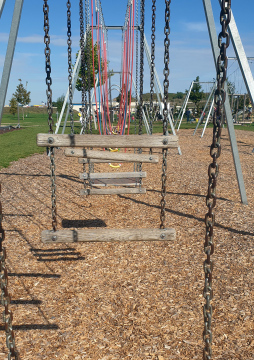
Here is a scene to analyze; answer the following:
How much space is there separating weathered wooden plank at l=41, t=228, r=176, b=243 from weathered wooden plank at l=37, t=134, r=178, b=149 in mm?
722

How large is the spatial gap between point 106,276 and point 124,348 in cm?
105

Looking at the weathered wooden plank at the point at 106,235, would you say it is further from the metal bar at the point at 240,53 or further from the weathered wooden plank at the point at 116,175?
the metal bar at the point at 240,53

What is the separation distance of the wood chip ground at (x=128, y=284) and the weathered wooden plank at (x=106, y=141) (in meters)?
1.37

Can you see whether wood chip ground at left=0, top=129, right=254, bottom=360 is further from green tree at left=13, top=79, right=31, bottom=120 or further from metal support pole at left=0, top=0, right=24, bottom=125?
green tree at left=13, top=79, right=31, bottom=120

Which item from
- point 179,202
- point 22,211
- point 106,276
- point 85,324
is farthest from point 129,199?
point 85,324

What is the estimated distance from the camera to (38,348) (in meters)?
2.41

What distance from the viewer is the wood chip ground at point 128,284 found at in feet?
8.05

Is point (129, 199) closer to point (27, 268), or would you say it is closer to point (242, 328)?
point (27, 268)

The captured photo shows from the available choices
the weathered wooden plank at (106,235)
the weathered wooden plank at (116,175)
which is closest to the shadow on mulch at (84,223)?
the weathered wooden plank at (116,175)

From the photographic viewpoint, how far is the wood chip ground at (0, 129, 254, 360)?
2.46m

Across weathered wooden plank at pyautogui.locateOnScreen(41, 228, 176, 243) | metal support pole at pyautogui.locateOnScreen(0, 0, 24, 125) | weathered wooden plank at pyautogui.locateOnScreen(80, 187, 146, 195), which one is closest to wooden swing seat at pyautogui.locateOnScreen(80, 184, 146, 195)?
weathered wooden plank at pyautogui.locateOnScreen(80, 187, 146, 195)

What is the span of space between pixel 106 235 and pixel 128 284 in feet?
2.75

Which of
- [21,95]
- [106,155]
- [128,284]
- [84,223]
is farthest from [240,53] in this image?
[21,95]

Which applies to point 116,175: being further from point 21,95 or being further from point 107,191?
point 21,95
